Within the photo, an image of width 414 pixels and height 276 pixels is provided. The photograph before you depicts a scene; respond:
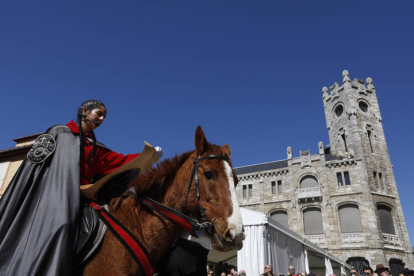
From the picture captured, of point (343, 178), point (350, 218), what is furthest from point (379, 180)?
point (350, 218)

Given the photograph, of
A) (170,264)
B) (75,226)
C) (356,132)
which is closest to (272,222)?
(170,264)

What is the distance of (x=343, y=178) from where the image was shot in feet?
99.1

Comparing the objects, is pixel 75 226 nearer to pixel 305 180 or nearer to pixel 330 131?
pixel 305 180

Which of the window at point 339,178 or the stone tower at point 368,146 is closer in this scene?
the stone tower at point 368,146

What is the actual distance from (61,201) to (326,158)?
34.4 metres

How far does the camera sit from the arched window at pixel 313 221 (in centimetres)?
2896

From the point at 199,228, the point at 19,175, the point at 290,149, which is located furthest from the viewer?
the point at 290,149

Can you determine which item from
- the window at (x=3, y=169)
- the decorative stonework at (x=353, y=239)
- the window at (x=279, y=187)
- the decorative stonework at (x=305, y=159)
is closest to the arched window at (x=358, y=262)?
the decorative stonework at (x=353, y=239)

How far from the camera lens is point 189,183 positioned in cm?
247

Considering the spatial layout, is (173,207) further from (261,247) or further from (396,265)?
(396,265)

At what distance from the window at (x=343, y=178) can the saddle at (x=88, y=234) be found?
32478 millimetres

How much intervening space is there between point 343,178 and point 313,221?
19.4ft

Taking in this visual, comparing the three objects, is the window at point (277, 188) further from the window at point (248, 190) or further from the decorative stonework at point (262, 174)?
the window at point (248, 190)

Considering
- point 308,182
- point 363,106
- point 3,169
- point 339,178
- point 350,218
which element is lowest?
point 3,169
